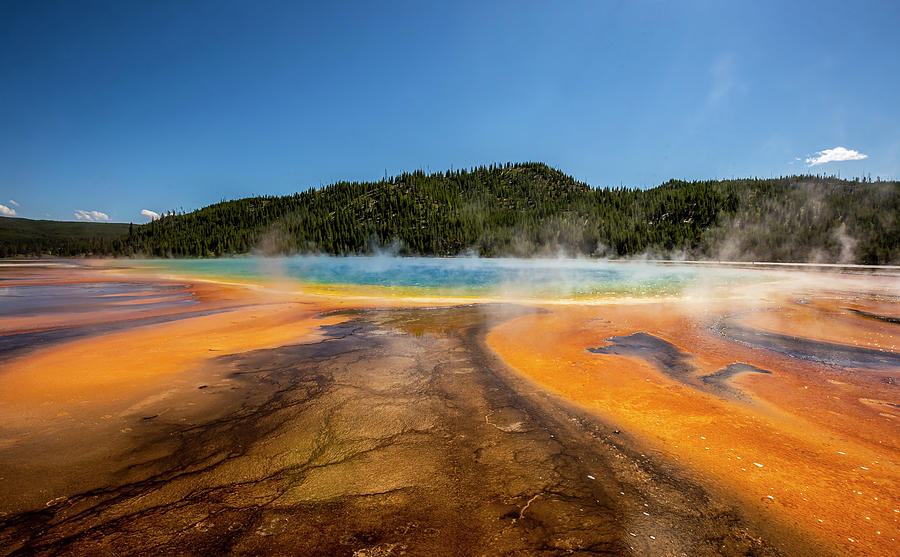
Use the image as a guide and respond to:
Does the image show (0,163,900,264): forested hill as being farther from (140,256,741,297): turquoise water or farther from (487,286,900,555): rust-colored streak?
(487,286,900,555): rust-colored streak

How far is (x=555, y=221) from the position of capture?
339 ft

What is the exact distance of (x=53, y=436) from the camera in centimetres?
438

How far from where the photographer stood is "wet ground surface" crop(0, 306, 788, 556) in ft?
9.47

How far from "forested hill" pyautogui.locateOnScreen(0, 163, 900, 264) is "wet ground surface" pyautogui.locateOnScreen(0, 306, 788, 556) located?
7176 centimetres

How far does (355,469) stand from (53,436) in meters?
3.57

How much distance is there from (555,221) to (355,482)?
10503 cm

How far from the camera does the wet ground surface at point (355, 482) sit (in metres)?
2.89

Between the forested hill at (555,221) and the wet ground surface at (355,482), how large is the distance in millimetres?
71760

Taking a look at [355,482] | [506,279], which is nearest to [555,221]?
[506,279]

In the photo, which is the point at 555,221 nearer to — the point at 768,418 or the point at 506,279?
the point at 506,279

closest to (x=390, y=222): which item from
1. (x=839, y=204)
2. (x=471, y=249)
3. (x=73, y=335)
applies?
(x=471, y=249)

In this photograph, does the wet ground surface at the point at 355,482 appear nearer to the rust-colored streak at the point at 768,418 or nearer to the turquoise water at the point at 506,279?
the rust-colored streak at the point at 768,418

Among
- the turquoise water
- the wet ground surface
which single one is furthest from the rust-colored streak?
the turquoise water

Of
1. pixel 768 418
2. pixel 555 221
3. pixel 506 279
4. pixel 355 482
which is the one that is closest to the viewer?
pixel 355 482
